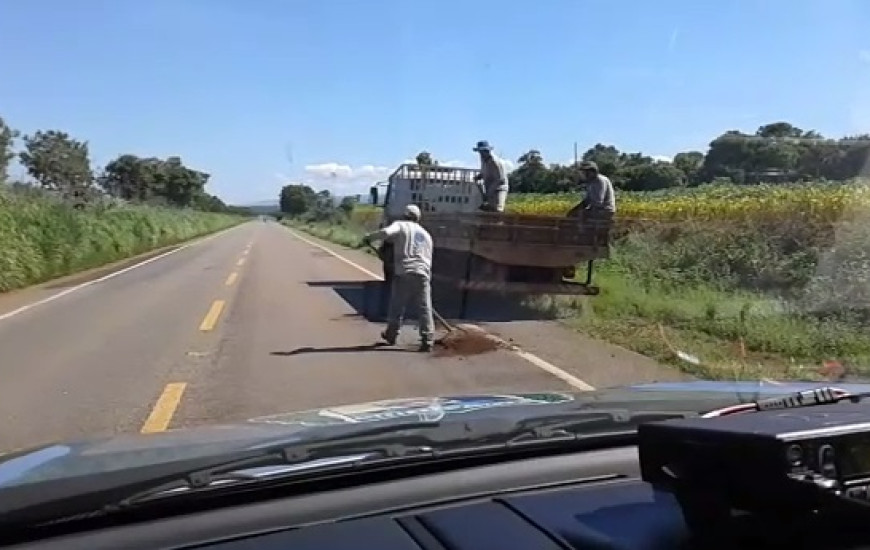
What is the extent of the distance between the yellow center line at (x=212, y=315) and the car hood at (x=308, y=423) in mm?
10709

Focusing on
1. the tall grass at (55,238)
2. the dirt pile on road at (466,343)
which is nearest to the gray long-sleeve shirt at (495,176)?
the dirt pile on road at (466,343)

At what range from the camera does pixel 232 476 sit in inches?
90.6

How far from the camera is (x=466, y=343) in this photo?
12.0 metres

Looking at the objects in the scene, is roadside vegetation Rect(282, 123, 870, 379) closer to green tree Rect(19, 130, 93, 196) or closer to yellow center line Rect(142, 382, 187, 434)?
yellow center line Rect(142, 382, 187, 434)

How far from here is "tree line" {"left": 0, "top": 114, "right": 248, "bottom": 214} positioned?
4066 cm

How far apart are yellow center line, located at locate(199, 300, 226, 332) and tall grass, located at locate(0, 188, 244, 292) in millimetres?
7791

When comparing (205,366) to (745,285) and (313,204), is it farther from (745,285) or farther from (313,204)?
(313,204)

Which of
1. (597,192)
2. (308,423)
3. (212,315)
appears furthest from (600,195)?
(308,423)

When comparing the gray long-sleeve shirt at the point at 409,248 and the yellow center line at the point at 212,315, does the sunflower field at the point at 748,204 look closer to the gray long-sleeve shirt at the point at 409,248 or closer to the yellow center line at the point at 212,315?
the gray long-sleeve shirt at the point at 409,248

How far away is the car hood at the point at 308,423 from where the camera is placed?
2.64m

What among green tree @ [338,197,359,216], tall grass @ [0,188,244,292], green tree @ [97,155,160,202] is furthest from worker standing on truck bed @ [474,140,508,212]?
green tree @ [97,155,160,202]

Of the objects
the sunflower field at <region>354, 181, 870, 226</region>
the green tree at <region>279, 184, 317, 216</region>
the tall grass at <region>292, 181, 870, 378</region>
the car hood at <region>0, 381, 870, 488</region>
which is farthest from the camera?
the green tree at <region>279, 184, 317, 216</region>

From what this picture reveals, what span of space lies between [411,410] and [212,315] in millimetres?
12898

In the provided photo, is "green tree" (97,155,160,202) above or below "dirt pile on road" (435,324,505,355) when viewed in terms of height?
above
